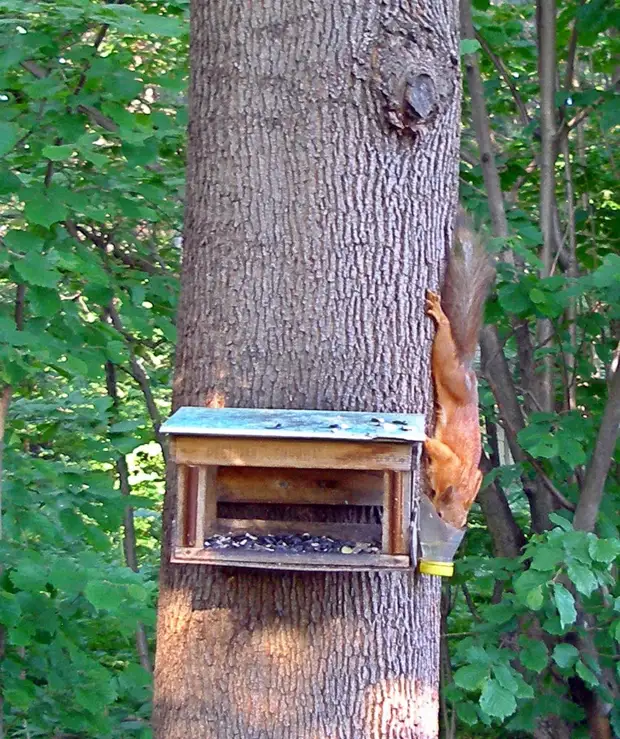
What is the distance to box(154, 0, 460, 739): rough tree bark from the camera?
178cm

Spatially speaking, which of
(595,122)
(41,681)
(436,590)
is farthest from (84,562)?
(595,122)

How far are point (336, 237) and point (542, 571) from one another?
1.61 meters

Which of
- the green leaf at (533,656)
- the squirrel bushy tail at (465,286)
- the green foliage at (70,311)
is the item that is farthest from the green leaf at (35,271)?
the green leaf at (533,656)

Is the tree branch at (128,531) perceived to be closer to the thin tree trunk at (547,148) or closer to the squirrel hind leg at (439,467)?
the thin tree trunk at (547,148)

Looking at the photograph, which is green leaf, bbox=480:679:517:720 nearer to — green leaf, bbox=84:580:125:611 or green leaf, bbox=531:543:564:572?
green leaf, bbox=531:543:564:572

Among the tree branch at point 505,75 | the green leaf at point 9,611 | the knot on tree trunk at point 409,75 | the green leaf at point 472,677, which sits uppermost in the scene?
the tree branch at point 505,75

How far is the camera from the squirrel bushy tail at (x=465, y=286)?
6.55 ft

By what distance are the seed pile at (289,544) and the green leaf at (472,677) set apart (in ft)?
5.05

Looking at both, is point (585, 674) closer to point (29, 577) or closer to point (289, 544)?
point (29, 577)

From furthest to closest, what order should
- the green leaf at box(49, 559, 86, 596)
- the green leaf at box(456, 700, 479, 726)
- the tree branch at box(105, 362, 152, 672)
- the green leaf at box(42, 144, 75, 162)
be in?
the tree branch at box(105, 362, 152, 672)
the green leaf at box(456, 700, 479, 726)
the green leaf at box(49, 559, 86, 596)
the green leaf at box(42, 144, 75, 162)

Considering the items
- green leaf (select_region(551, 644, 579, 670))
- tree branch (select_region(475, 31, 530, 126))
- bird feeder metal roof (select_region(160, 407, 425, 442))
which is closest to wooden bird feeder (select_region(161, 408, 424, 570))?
bird feeder metal roof (select_region(160, 407, 425, 442))

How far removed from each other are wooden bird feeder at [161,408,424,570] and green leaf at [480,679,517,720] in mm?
1416

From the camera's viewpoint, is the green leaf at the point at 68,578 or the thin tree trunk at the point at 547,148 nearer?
the green leaf at the point at 68,578

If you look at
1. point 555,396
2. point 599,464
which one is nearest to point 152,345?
point 555,396
